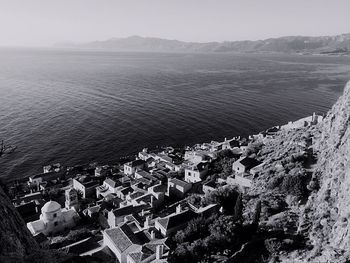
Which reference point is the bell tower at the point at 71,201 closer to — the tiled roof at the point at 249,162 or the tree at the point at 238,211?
the tree at the point at 238,211

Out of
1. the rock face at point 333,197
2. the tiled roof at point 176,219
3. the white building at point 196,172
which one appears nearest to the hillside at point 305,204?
the rock face at point 333,197

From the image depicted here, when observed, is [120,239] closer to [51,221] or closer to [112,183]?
[51,221]

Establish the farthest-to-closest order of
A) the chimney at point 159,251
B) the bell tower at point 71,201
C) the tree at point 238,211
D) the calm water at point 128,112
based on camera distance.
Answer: the calm water at point 128,112 < the bell tower at point 71,201 < the tree at point 238,211 < the chimney at point 159,251

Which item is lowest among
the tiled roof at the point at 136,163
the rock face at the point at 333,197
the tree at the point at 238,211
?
the tiled roof at the point at 136,163

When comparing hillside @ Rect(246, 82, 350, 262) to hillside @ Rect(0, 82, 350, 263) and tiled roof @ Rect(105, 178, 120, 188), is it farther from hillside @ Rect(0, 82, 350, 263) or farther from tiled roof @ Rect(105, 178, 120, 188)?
tiled roof @ Rect(105, 178, 120, 188)

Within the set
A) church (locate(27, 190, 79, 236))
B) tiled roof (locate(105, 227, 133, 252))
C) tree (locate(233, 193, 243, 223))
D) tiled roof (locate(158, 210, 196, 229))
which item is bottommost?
church (locate(27, 190, 79, 236))

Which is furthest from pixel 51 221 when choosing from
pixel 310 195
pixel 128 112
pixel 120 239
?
pixel 128 112

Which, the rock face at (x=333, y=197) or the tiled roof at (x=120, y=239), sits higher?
the rock face at (x=333, y=197)

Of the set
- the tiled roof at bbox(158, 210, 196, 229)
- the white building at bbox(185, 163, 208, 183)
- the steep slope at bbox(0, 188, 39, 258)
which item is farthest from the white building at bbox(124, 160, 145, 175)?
the steep slope at bbox(0, 188, 39, 258)
